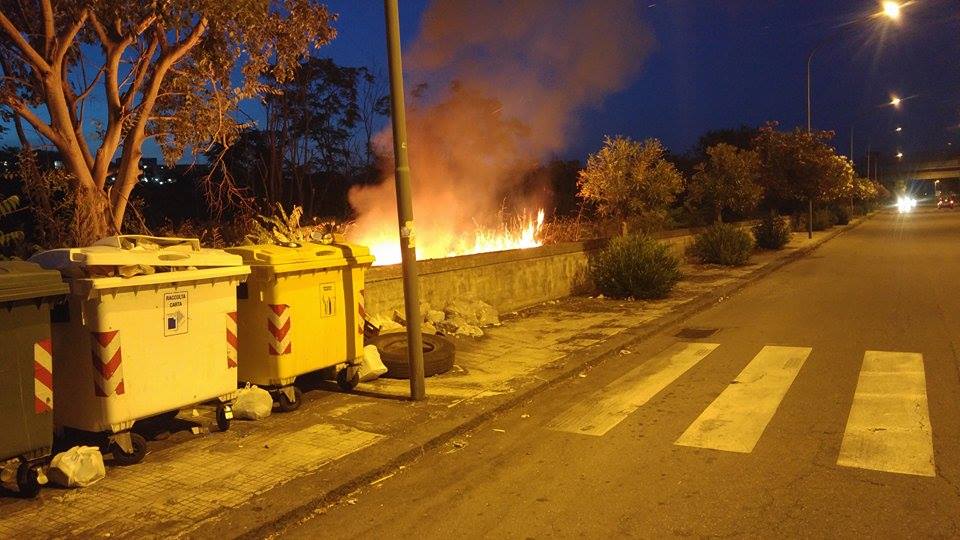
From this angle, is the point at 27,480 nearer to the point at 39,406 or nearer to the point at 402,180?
the point at 39,406

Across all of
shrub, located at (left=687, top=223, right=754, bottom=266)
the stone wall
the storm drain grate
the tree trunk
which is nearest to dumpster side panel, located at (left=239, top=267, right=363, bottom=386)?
the stone wall

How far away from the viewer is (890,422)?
5.98m

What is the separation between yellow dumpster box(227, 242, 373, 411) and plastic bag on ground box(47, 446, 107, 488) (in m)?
1.78

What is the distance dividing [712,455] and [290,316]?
3.80 meters

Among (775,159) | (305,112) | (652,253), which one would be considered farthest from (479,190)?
(775,159)

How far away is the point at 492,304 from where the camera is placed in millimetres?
12055

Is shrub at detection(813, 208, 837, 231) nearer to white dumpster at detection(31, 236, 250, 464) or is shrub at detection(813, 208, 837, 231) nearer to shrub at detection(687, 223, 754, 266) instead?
shrub at detection(687, 223, 754, 266)

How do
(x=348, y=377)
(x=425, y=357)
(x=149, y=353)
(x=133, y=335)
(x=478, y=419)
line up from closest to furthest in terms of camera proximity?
(x=133, y=335)
(x=149, y=353)
(x=478, y=419)
(x=348, y=377)
(x=425, y=357)

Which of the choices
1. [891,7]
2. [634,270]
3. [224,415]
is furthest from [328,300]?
[891,7]

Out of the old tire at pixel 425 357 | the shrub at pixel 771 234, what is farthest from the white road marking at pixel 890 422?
the shrub at pixel 771 234

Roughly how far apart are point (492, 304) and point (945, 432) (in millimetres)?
7304

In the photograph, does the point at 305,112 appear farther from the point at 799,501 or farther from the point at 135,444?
the point at 799,501

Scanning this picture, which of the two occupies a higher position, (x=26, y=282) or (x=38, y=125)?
(x=38, y=125)

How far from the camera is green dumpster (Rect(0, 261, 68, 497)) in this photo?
14.7ft
